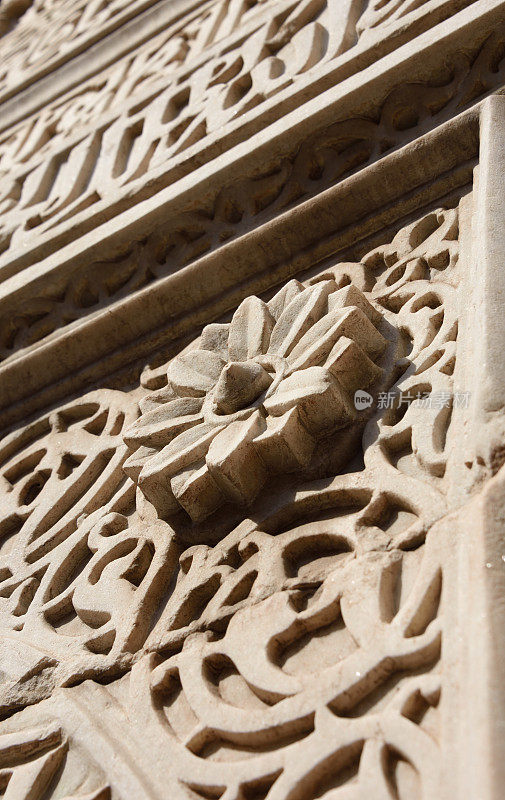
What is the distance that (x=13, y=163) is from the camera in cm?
349

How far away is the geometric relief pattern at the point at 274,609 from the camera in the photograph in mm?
Result: 1173

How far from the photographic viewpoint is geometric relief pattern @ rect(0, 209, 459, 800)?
1.17 meters

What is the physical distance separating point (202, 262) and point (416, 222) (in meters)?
0.58

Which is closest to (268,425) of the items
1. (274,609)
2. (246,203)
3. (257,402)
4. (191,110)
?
(257,402)

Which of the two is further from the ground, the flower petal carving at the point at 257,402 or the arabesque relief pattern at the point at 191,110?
the arabesque relief pattern at the point at 191,110
